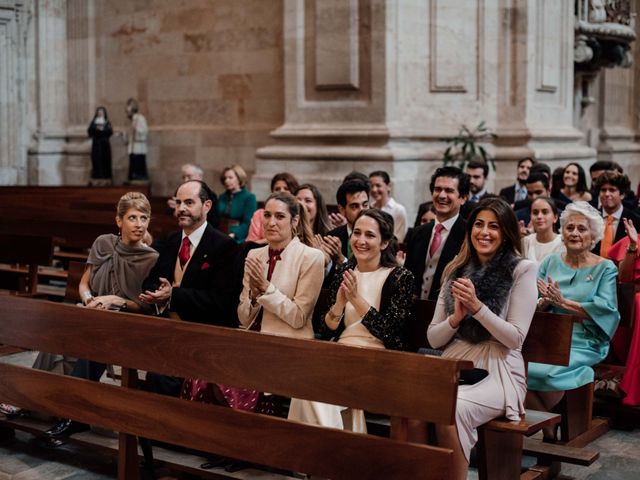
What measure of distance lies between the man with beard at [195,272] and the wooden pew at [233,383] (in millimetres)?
872

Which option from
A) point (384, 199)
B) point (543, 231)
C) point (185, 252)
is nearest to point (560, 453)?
point (543, 231)

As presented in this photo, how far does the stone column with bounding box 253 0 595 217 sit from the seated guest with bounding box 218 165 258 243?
2006 millimetres

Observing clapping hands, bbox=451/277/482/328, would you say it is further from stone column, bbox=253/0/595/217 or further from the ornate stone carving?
the ornate stone carving

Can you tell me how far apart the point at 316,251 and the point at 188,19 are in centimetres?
992

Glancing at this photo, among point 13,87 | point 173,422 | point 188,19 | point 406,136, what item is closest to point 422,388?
point 173,422

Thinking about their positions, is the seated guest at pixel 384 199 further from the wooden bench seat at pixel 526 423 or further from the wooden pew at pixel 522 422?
the wooden bench seat at pixel 526 423

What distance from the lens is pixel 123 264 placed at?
20.0 ft

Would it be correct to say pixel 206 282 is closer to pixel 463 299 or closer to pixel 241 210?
pixel 463 299

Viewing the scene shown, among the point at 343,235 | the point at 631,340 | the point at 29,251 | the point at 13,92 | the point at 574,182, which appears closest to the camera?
the point at 631,340

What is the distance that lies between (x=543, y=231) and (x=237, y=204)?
3.92 m

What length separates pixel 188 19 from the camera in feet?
48.0

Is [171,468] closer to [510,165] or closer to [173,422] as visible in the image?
[173,422]

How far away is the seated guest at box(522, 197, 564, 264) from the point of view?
675cm

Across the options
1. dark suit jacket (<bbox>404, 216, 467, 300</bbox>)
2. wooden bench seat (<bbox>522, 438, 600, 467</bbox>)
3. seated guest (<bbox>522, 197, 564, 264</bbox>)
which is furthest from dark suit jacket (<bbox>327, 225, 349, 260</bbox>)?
wooden bench seat (<bbox>522, 438, 600, 467</bbox>)
